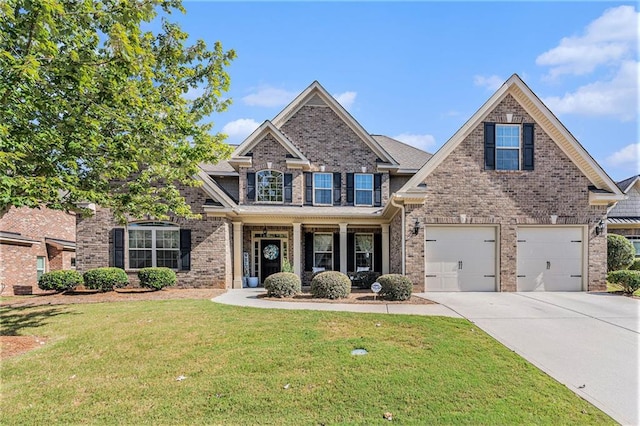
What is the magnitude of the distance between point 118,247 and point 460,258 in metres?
12.9

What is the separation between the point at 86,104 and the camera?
638cm

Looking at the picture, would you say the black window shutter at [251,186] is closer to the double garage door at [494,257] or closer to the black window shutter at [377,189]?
the black window shutter at [377,189]

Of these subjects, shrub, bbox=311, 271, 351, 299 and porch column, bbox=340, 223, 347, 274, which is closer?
shrub, bbox=311, 271, 351, 299

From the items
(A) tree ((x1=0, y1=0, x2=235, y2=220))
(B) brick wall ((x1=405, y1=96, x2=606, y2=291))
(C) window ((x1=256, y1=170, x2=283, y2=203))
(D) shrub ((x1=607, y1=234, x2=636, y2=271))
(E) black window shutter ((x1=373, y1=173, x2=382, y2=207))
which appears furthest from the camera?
(E) black window shutter ((x1=373, y1=173, x2=382, y2=207))

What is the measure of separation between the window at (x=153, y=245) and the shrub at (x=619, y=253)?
1829cm

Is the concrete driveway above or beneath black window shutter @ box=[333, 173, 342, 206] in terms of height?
beneath

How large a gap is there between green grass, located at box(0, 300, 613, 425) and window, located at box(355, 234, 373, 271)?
829cm

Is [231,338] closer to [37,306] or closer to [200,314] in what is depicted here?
[200,314]

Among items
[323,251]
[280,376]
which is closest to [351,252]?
[323,251]

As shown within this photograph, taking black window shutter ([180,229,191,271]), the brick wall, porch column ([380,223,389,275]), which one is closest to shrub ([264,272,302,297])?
black window shutter ([180,229,191,271])

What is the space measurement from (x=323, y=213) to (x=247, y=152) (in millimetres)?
4538

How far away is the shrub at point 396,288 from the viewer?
33.0 feet

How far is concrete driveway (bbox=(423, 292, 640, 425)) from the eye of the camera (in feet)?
14.8

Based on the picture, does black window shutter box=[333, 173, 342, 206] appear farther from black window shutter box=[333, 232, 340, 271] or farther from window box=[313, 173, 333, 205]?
black window shutter box=[333, 232, 340, 271]
